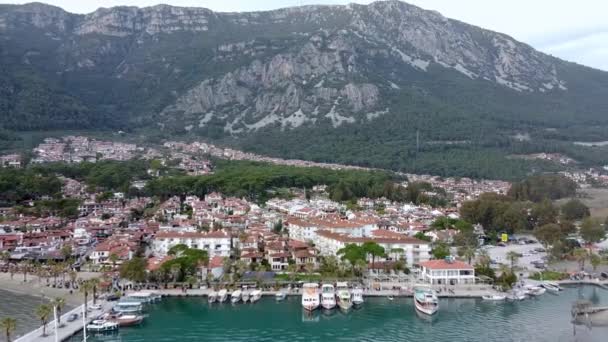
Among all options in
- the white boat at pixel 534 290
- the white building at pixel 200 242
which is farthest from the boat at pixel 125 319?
the white boat at pixel 534 290

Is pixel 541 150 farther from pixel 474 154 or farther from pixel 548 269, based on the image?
pixel 548 269

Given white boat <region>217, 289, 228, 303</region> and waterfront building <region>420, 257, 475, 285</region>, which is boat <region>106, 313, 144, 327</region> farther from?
waterfront building <region>420, 257, 475, 285</region>

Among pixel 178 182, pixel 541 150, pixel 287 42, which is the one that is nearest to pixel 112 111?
pixel 287 42

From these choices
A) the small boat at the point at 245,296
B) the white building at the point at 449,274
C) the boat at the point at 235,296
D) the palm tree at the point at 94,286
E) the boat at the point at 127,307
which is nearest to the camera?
the boat at the point at 127,307

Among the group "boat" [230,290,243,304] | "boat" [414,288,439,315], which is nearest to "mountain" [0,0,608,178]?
"boat" [414,288,439,315]

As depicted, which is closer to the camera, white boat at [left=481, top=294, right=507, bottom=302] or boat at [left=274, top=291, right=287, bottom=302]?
boat at [left=274, top=291, right=287, bottom=302]

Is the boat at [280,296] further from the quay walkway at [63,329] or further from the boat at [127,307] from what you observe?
the quay walkway at [63,329]

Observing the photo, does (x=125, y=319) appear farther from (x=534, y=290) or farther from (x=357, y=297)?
(x=534, y=290)

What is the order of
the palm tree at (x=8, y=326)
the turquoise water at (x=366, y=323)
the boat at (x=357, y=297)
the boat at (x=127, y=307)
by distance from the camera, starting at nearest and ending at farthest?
the palm tree at (x=8, y=326) → the turquoise water at (x=366, y=323) → the boat at (x=127, y=307) → the boat at (x=357, y=297)
